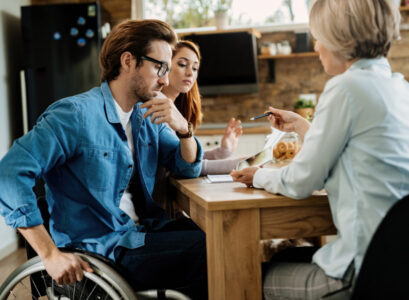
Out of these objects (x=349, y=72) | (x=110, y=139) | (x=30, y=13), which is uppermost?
(x=30, y=13)

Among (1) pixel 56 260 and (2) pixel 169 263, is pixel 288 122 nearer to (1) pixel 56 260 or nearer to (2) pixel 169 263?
→ (2) pixel 169 263

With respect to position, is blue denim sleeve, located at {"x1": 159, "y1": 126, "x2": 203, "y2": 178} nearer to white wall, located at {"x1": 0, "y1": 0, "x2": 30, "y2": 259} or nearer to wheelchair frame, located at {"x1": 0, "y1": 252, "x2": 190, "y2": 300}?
wheelchair frame, located at {"x1": 0, "y1": 252, "x2": 190, "y2": 300}

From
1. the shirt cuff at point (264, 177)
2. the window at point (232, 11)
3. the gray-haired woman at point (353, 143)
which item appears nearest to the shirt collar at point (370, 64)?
the gray-haired woman at point (353, 143)

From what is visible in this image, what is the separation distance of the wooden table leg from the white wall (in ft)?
8.80

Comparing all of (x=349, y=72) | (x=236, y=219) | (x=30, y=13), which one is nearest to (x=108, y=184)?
(x=236, y=219)

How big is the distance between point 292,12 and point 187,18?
1.14 meters

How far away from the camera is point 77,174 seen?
4.62 feet

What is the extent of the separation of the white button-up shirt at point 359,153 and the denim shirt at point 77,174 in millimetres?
636

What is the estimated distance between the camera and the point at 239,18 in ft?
15.6

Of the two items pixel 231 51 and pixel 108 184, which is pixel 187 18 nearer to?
pixel 231 51

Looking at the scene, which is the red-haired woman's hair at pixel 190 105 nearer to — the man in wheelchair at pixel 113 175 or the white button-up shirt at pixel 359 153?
the man in wheelchair at pixel 113 175

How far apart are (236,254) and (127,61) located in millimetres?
804

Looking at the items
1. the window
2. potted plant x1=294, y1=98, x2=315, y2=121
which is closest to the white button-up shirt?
potted plant x1=294, y1=98, x2=315, y2=121

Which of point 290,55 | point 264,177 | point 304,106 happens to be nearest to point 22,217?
point 264,177
